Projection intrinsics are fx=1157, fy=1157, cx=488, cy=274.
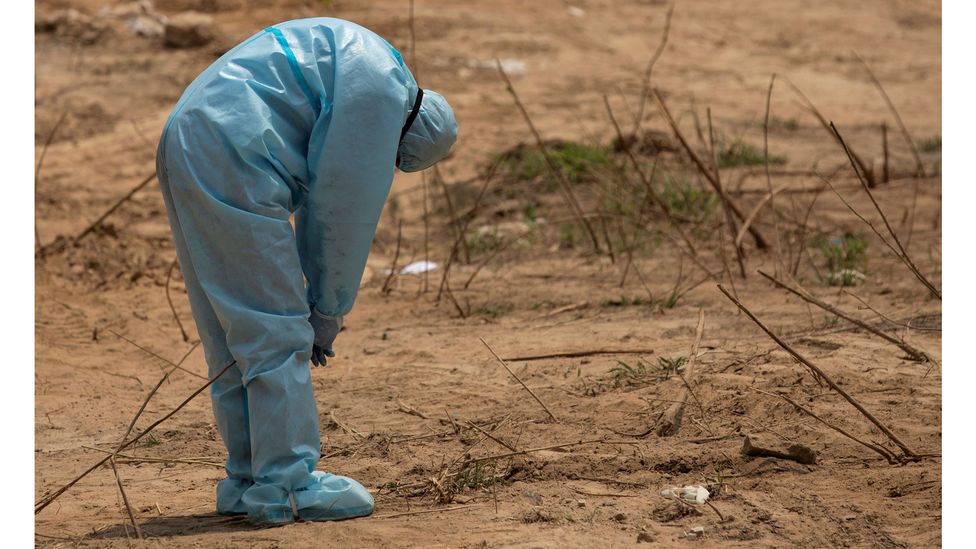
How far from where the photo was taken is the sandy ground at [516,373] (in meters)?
2.98

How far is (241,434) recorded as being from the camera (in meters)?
2.92

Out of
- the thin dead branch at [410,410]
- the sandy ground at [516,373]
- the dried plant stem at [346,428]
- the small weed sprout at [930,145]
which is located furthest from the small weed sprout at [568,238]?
the small weed sprout at [930,145]

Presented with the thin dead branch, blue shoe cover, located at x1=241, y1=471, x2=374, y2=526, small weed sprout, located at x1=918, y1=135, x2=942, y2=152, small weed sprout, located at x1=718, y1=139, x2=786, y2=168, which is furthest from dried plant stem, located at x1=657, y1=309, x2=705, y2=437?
small weed sprout, located at x1=918, y1=135, x2=942, y2=152

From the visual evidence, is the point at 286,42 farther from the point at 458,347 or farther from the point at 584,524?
the point at 458,347

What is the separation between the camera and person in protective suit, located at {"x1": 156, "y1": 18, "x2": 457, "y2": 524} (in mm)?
2623

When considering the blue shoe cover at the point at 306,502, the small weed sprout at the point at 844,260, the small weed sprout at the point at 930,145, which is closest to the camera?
the blue shoe cover at the point at 306,502

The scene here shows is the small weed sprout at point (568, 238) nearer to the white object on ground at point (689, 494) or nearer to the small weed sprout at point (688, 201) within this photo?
the small weed sprout at point (688, 201)

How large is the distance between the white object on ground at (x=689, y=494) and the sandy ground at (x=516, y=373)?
0.06 m

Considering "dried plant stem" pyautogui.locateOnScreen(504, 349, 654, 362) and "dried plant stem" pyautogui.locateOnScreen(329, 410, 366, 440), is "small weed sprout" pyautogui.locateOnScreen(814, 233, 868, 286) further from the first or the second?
"dried plant stem" pyautogui.locateOnScreen(329, 410, 366, 440)

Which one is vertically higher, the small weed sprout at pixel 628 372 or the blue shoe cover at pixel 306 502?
the blue shoe cover at pixel 306 502

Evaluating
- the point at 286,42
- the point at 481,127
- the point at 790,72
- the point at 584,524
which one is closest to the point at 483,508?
the point at 584,524

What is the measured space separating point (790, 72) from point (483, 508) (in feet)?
29.5

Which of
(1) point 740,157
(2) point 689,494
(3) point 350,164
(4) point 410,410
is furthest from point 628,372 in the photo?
(1) point 740,157

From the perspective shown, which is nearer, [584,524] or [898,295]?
[584,524]
